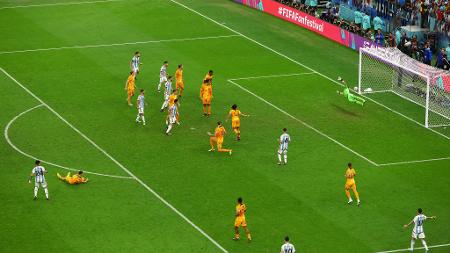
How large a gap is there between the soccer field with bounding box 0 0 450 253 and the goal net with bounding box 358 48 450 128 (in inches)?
34.3

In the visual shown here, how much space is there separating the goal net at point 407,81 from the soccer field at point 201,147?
872 mm

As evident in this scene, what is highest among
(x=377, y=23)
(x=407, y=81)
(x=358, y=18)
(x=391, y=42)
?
(x=407, y=81)

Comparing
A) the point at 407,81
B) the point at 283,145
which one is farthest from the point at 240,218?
the point at 407,81

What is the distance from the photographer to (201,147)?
55.0 metres

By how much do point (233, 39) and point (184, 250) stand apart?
34278 mm

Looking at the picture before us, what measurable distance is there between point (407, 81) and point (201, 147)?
14.2 metres

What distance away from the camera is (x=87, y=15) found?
81812 mm

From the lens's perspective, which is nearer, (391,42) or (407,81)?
(407,81)

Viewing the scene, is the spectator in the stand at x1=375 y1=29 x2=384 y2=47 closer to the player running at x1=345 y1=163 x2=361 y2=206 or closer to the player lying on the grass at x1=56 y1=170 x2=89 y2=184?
the player running at x1=345 y1=163 x2=361 y2=206

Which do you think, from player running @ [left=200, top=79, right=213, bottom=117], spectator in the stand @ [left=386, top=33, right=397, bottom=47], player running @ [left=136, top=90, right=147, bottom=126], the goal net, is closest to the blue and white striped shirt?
player running @ [left=136, top=90, right=147, bottom=126]

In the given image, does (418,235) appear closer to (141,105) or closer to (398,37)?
(141,105)

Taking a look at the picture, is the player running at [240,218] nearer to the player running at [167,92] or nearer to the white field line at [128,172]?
the white field line at [128,172]

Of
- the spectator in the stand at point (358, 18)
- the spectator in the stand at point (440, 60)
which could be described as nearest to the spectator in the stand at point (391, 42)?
the spectator in the stand at point (440, 60)

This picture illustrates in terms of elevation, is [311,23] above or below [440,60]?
below
